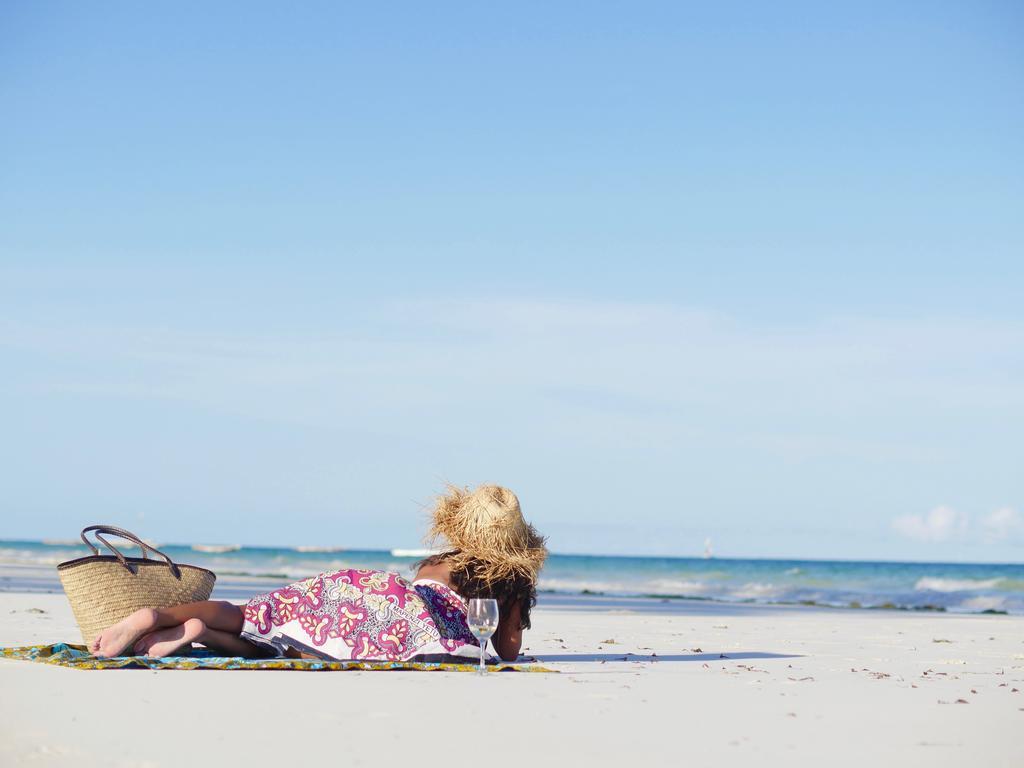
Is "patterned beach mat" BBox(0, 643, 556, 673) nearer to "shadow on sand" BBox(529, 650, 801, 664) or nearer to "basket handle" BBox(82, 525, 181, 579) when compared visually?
"basket handle" BBox(82, 525, 181, 579)

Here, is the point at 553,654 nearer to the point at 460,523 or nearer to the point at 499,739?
the point at 460,523

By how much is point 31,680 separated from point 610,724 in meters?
2.99

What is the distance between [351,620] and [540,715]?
2.11 metres

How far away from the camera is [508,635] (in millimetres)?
7566

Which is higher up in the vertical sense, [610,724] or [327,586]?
[327,586]

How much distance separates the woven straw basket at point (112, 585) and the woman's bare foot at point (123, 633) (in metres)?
0.09

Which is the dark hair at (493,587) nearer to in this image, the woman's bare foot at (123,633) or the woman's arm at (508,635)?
the woman's arm at (508,635)

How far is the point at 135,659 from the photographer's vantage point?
648 cm

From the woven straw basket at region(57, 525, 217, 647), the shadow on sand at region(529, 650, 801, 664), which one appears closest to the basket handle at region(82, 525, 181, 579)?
the woven straw basket at region(57, 525, 217, 647)

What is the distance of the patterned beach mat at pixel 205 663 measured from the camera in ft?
21.2

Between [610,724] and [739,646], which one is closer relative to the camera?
[610,724]

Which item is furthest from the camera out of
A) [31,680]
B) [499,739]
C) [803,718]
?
[31,680]

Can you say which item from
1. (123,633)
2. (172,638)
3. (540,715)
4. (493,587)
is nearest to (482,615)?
(493,587)

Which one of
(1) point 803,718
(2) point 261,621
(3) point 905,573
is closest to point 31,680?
(2) point 261,621
